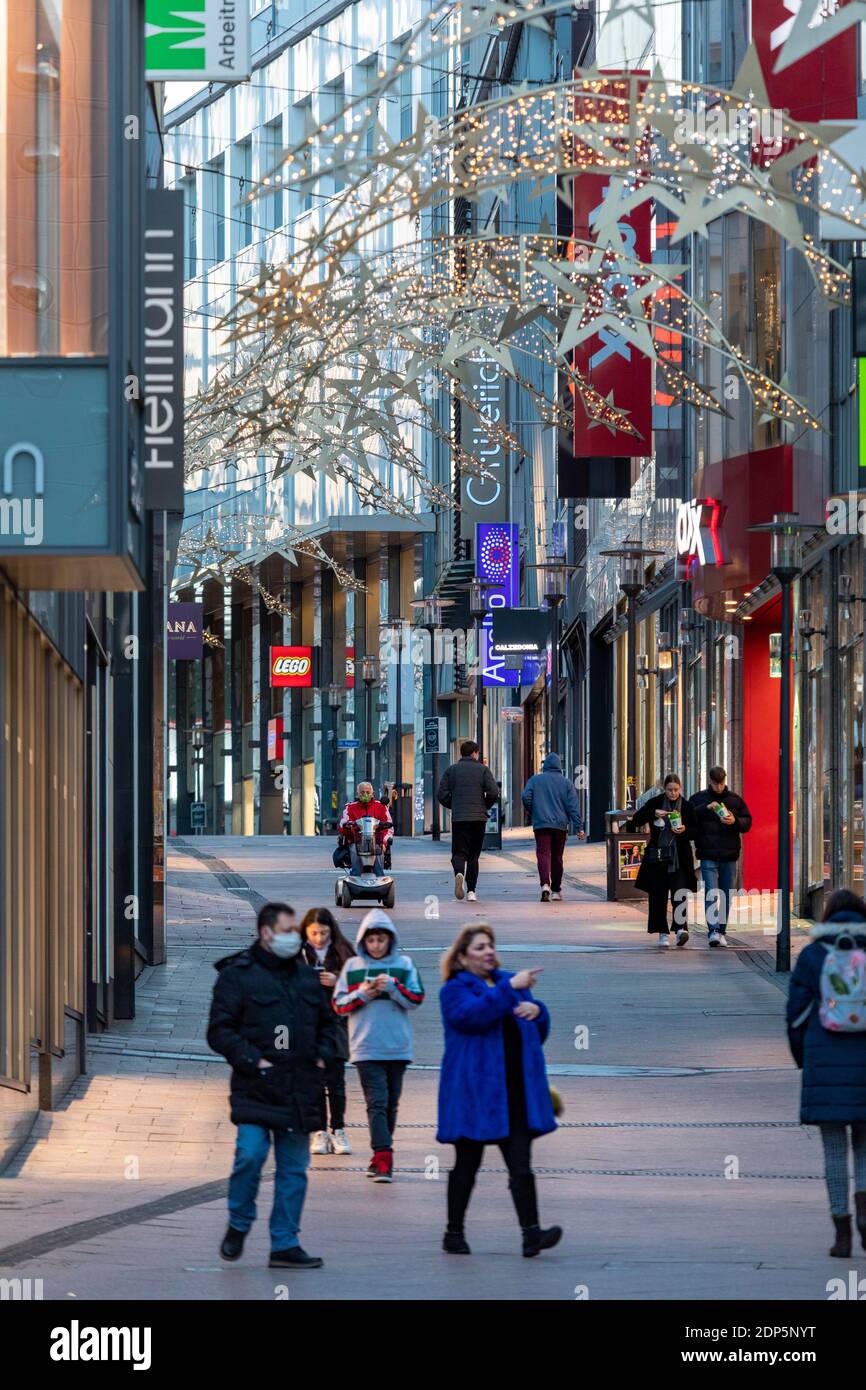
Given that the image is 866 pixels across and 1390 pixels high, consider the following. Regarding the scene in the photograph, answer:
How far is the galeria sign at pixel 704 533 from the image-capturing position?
29047mm

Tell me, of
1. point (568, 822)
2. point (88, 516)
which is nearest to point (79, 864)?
point (88, 516)

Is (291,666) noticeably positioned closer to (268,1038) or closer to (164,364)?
(164,364)

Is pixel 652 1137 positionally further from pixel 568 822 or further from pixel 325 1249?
pixel 568 822

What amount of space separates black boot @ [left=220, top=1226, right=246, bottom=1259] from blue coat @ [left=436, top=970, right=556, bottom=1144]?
93 centimetres

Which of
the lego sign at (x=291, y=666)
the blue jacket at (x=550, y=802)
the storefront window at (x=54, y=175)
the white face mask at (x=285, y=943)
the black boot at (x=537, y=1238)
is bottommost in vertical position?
the black boot at (x=537, y=1238)

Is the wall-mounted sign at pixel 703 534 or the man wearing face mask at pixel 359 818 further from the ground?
the wall-mounted sign at pixel 703 534

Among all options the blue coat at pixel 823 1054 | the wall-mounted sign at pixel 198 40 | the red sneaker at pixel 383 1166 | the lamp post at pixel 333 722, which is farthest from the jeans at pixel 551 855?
the lamp post at pixel 333 722

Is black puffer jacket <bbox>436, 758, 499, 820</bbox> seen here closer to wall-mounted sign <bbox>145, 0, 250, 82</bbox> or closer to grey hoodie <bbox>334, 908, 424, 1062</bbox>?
wall-mounted sign <bbox>145, 0, 250, 82</bbox>

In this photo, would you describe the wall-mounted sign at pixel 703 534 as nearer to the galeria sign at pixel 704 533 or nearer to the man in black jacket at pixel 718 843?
the galeria sign at pixel 704 533

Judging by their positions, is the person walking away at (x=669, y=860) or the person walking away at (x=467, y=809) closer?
the person walking away at (x=669, y=860)

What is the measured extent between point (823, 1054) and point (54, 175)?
549cm

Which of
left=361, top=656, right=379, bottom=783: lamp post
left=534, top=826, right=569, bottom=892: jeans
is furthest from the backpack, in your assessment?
left=361, top=656, right=379, bottom=783: lamp post

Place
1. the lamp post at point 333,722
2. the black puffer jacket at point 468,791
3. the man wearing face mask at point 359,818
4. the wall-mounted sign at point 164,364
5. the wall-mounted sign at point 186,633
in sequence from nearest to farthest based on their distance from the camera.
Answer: the wall-mounted sign at point 164,364 < the black puffer jacket at point 468,791 < the man wearing face mask at point 359,818 < the wall-mounted sign at point 186,633 < the lamp post at point 333,722

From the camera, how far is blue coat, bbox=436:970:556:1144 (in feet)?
33.3
